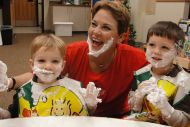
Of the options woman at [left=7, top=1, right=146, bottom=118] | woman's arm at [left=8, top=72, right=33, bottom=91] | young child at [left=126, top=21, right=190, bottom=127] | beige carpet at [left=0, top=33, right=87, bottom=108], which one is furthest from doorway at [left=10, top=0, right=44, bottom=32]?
young child at [left=126, top=21, right=190, bottom=127]

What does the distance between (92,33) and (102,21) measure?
0.31ft

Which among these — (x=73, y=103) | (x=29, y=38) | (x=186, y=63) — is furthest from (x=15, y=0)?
(x=73, y=103)

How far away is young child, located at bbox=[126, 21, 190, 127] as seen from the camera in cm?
123

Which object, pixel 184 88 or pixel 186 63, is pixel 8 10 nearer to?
pixel 186 63

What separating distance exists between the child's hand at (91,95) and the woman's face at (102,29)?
397 millimetres

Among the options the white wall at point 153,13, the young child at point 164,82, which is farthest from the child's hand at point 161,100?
the white wall at point 153,13

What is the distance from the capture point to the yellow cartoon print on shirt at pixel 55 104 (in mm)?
1309

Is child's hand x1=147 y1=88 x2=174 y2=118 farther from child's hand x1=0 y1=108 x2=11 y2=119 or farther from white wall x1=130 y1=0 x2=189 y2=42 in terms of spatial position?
white wall x1=130 y1=0 x2=189 y2=42

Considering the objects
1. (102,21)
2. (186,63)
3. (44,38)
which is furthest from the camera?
(186,63)

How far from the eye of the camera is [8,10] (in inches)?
253

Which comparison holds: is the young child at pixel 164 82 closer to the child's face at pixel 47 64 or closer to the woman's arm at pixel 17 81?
the child's face at pixel 47 64

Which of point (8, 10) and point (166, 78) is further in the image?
point (8, 10)

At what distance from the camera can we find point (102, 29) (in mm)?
1620

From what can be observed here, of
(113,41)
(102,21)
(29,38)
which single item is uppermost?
(102,21)
